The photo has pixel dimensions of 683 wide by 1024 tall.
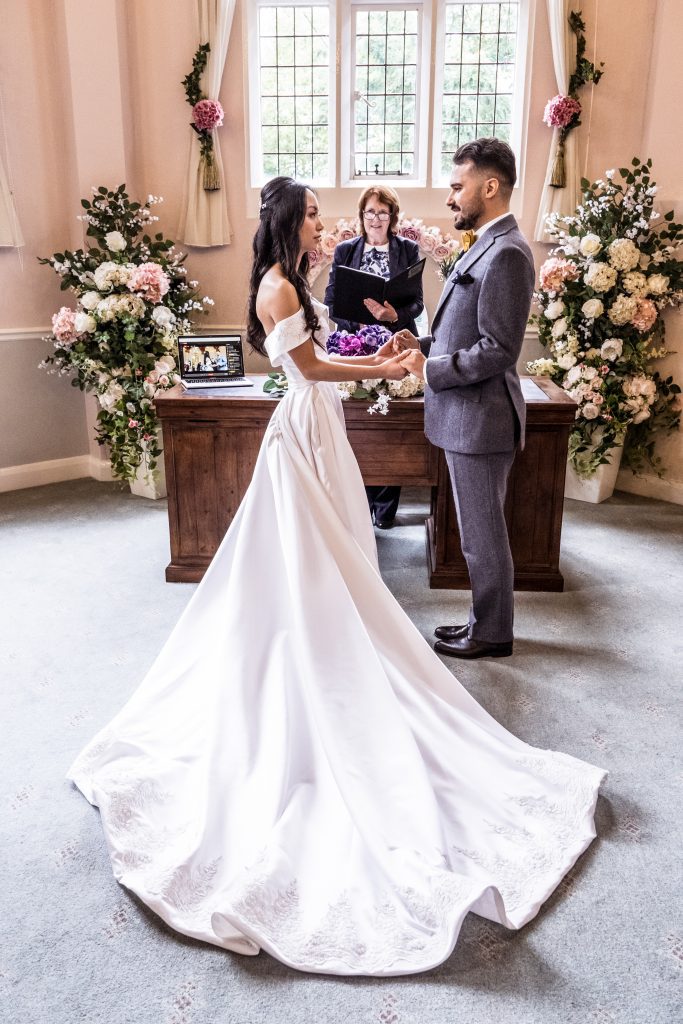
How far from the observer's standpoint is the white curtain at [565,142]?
572 cm

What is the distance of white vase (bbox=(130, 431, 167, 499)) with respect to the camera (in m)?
5.87

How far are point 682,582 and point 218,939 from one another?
3246mm

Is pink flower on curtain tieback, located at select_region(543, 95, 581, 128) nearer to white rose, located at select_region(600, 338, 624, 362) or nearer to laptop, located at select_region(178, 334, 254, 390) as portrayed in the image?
white rose, located at select_region(600, 338, 624, 362)

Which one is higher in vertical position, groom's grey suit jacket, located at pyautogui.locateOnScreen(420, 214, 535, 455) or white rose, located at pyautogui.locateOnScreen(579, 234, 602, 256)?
white rose, located at pyautogui.locateOnScreen(579, 234, 602, 256)

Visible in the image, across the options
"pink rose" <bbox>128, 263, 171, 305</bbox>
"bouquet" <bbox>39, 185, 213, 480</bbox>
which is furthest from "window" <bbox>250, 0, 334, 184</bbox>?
"pink rose" <bbox>128, 263, 171, 305</bbox>

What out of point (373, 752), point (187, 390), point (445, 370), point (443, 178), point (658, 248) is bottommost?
point (373, 752)

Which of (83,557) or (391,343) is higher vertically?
(391,343)

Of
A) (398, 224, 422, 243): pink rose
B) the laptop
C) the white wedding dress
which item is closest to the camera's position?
the white wedding dress

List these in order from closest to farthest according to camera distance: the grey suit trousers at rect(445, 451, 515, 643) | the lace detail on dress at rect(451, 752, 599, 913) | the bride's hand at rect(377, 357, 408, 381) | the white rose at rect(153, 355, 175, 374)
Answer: the lace detail on dress at rect(451, 752, 599, 913) → the bride's hand at rect(377, 357, 408, 381) → the grey suit trousers at rect(445, 451, 515, 643) → the white rose at rect(153, 355, 175, 374)

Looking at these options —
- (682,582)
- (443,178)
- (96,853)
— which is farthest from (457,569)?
(443,178)

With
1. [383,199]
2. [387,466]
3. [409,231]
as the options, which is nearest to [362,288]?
[387,466]

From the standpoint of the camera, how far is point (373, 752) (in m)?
2.53

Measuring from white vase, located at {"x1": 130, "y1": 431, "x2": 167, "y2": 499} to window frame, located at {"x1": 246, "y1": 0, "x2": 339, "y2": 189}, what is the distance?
2.19 metres

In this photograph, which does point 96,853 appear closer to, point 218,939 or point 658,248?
point 218,939
